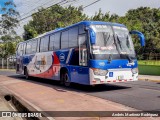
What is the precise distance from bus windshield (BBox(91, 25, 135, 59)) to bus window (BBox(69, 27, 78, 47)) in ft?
4.61

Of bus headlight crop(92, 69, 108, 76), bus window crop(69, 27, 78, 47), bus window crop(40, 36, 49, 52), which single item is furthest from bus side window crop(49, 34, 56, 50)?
bus headlight crop(92, 69, 108, 76)

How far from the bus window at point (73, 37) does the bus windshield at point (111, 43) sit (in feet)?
4.61

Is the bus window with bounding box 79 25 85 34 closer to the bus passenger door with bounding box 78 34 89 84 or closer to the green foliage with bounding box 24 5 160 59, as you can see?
the bus passenger door with bounding box 78 34 89 84

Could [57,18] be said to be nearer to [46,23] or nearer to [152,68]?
[46,23]

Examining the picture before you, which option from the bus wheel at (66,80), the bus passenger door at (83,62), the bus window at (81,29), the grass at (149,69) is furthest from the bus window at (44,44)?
the grass at (149,69)

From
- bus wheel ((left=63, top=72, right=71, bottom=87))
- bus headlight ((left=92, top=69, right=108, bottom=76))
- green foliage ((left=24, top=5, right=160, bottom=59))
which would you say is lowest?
bus wheel ((left=63, top=72, right=71, bottom=87))

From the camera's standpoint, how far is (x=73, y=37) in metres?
14.4

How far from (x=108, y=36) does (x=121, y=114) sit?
5819 mm

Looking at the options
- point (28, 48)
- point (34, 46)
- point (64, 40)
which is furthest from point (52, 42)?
point (28, 48)

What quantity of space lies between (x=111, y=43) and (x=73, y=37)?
2289 millimetres

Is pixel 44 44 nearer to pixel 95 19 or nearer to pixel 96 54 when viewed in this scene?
pixel 96 54

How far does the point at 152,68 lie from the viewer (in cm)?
2409

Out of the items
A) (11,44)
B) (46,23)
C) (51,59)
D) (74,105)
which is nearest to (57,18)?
(46,23)

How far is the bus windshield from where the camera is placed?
41.2 ft
